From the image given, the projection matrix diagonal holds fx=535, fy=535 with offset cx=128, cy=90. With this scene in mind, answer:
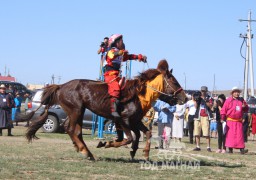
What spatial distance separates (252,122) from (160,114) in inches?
453

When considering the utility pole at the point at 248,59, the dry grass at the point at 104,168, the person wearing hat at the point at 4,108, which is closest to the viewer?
the dry grass at the point at 104,168

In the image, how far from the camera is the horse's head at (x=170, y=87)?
11609mm

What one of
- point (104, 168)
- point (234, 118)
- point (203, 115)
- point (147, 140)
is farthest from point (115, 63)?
point (203, 115)

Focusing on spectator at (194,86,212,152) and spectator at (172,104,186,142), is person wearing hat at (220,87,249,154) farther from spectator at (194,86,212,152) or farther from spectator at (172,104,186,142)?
spectator at (172,104,186,142)

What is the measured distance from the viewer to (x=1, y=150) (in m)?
13.1

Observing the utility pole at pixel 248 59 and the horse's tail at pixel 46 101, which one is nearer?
the horse's tail at pixel 46 101

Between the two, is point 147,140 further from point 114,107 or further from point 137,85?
point 137,85

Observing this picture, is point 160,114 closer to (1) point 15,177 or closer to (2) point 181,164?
(2) point 181,164

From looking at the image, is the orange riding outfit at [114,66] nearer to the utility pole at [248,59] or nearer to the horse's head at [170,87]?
the horse's head at [170,87]

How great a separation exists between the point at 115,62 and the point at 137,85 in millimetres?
671

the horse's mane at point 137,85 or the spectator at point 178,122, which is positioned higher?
the horse's mane at point 137,85

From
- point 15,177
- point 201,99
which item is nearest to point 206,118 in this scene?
point 201,99

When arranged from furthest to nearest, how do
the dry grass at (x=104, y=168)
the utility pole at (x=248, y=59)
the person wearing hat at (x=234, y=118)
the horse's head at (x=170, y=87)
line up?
the utility pole at (x=248, y=59) → the person wearing hat at (x=234, y=118) → the horse's head at (x=170, y=87) → the dry grass at (x=104, y=168)

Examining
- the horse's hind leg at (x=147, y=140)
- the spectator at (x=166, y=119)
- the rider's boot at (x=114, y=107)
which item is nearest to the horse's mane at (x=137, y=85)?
the rider's boot at (x=114, y=107)
